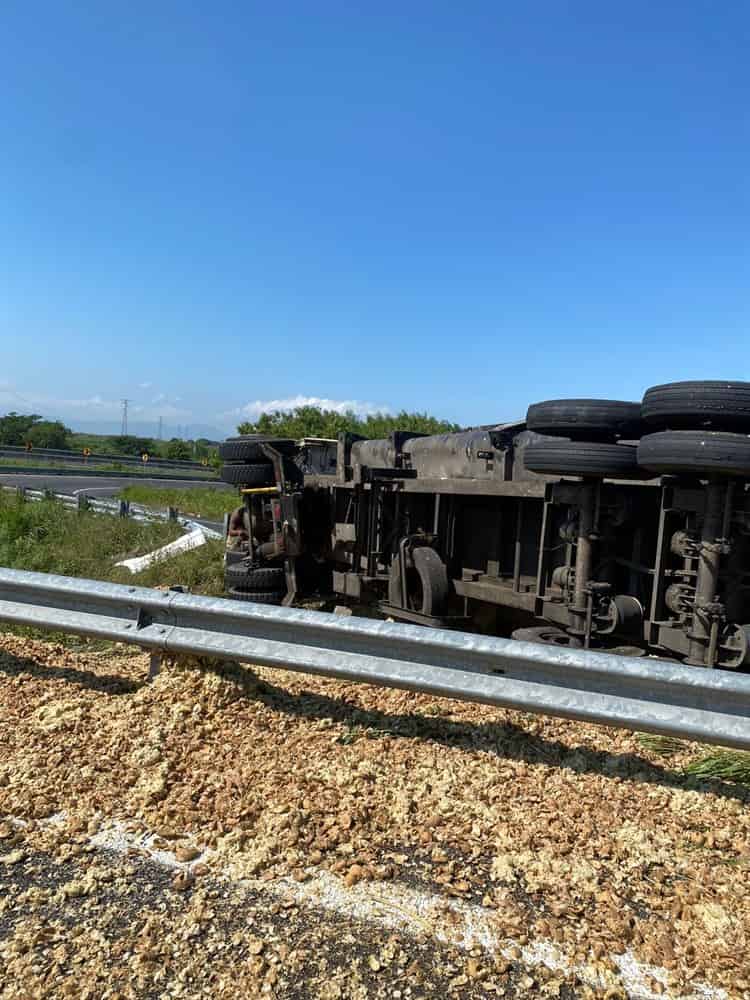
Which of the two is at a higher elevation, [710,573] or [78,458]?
[710,573]

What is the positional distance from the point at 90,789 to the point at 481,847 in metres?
1.43

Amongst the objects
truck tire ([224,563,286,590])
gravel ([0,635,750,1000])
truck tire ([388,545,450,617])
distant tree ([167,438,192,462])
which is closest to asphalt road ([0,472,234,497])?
distant tree ([167,438,192,462])

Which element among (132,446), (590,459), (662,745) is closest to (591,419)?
(590,459)

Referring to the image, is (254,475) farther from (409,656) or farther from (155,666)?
(409,656)

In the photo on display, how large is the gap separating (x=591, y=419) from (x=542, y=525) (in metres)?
1.28

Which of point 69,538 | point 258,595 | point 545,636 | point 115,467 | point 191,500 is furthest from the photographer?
point 115,467

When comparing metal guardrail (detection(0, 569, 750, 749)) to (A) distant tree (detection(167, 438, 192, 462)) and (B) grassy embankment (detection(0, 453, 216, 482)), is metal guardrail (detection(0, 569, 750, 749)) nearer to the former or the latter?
(B) grassy embankment (detection(0, 453, 216, 482))

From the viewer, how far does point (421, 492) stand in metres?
7.67

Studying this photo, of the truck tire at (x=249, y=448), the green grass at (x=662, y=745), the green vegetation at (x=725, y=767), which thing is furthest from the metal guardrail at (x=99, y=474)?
the green vegetation at (x=725, y=767)

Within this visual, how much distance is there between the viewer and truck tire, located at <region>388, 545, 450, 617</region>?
7258 millimetres

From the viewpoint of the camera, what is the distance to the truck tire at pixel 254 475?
9.54 m

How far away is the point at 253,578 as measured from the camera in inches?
371

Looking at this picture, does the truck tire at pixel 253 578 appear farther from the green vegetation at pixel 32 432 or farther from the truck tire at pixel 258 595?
the green vegetation at pixel 32 432

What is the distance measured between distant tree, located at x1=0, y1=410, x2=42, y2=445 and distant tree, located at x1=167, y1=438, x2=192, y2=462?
11376 mm
